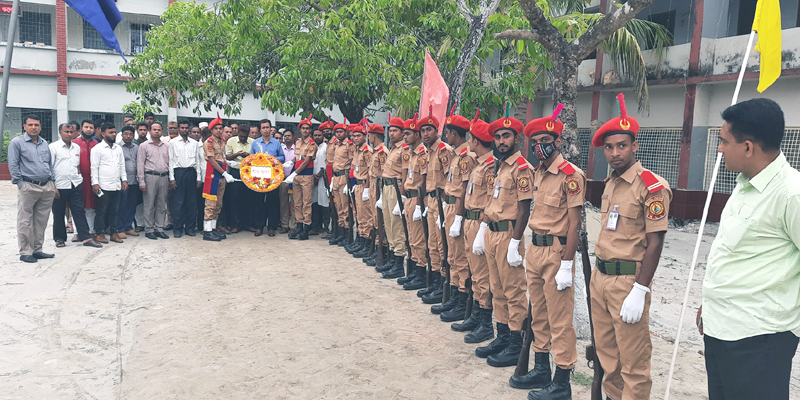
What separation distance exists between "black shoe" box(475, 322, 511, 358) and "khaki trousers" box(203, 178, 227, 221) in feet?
21.2

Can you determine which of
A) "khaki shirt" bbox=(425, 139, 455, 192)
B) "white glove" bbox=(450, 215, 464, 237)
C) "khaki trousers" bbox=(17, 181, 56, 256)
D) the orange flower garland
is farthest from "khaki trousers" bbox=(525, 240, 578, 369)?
"khaki trousers" bbox=(17, 181, 56, 256)

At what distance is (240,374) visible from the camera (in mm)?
4348

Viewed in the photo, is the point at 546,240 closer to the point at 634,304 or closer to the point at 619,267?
the point at 619,267

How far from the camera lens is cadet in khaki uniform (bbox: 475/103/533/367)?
4.57 meters

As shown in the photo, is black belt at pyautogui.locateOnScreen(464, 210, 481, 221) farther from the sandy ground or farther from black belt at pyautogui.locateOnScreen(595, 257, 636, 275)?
black belt at pyautogui.locateOnScreen(595, 257, 636, 275)

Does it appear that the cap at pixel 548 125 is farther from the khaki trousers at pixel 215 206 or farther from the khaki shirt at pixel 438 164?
the khaki trousers at pixel 215 206

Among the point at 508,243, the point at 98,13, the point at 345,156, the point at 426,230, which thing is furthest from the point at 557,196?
the point at 98,13

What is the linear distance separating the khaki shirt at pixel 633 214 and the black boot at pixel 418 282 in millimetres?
3762

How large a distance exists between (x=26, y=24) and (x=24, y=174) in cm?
1666

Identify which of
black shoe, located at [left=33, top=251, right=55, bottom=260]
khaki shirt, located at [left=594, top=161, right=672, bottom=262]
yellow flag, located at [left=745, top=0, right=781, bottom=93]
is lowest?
black shoe, located at [left=33, top=251, right=55, bottom=260]

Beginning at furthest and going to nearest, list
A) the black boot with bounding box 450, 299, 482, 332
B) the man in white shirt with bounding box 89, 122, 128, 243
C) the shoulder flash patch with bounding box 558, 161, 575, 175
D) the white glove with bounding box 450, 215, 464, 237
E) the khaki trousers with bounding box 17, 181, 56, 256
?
the man in white shirt with bounding box 89, 122, 128, 243
the khaki trousers with bounding box 17, 181, 56, 256
the white glove with bounding box 450, 215, 464, 237
the black boot with bounding box 450, 299, 482, 332
the shoulder flash patch with bounding box 558, 161, 575, 175

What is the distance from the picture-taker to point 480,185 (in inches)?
210

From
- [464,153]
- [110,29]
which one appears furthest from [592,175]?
[110,29]

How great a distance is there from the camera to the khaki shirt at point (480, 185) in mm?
5195
